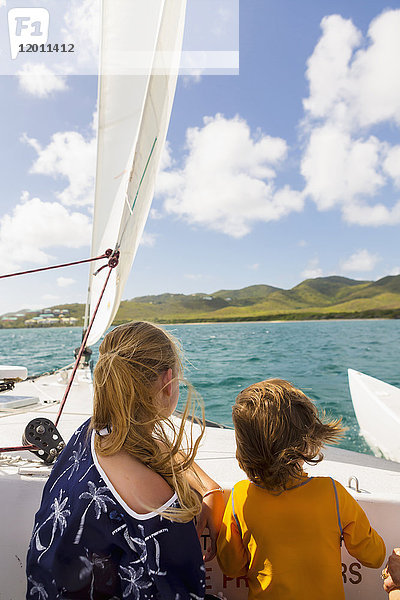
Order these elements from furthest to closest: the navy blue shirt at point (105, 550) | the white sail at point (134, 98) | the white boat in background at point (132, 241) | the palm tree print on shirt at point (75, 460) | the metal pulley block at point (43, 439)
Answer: the white sail at point (134, 98), the metal pulley block at point (43, 439), the white boat in background at point (132, 241), the palm tree print on shirt at point (75, 460), the navy blue shirt at point (105, 550)

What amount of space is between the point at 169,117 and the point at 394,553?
7.86 ft

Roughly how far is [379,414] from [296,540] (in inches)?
150

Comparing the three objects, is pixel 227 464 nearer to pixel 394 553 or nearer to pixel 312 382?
pixel 394 553

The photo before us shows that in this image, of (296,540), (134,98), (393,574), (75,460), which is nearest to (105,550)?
(75,460)

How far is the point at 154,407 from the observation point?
32.5 inches

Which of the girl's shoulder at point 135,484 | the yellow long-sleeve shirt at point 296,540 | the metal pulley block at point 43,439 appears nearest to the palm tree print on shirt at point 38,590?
the girl's shoulder at point 135,484

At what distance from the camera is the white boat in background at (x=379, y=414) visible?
3.84 metres

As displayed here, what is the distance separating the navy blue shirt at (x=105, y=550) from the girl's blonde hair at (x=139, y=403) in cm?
5

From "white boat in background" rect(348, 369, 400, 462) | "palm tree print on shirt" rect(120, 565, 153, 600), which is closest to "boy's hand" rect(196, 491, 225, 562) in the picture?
"palm tree print on shirt" rect(120, 565, 153, 600)

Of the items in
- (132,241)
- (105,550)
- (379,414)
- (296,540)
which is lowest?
(379,414)

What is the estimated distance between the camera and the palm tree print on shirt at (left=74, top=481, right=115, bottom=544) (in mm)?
719

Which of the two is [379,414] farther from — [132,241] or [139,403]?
[139,403]

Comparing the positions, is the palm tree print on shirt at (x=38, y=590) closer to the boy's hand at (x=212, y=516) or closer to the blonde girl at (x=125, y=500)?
the blonde girl at (x=125, y=500)

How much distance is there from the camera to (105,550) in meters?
0.72
